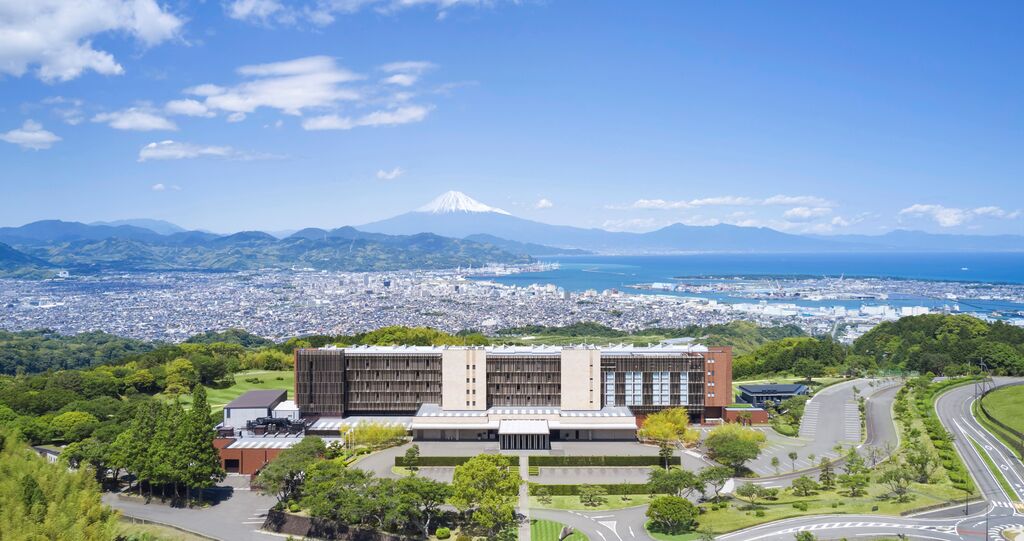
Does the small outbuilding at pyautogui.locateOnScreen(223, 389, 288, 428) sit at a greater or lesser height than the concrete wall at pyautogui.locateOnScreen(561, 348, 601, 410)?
lesser

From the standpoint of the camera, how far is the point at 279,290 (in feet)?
532

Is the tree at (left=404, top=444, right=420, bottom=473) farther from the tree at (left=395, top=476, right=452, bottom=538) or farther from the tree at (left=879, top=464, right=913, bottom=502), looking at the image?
the tree at (left=879, top=464, right=913, bottom=502)

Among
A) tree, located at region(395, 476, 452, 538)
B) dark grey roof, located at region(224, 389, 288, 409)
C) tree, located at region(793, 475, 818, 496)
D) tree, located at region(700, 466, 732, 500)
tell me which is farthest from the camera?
dark grey roof, located at region(224, 389, 288, 409)

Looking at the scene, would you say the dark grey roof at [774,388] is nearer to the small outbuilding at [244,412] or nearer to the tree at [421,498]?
the tree at [421,498]

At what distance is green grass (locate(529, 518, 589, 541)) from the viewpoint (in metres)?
25.6

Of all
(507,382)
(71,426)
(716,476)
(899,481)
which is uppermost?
(507,382)

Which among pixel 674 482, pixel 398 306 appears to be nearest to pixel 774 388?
pixel 674 482

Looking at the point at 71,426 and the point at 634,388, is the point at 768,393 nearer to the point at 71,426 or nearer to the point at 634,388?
the point at 634,388

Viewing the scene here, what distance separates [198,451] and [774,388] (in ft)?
115

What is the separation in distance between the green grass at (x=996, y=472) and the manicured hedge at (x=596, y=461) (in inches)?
555

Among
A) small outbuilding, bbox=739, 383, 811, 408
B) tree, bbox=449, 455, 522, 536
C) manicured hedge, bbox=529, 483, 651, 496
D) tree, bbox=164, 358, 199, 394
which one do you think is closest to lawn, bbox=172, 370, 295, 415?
tree, bbox=164, 358, 199, 394

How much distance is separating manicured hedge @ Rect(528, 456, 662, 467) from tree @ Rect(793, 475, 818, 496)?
629cm

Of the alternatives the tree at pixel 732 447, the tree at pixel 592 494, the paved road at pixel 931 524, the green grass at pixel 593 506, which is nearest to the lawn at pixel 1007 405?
the paved road at pixel 931 524

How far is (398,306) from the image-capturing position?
12769cm
